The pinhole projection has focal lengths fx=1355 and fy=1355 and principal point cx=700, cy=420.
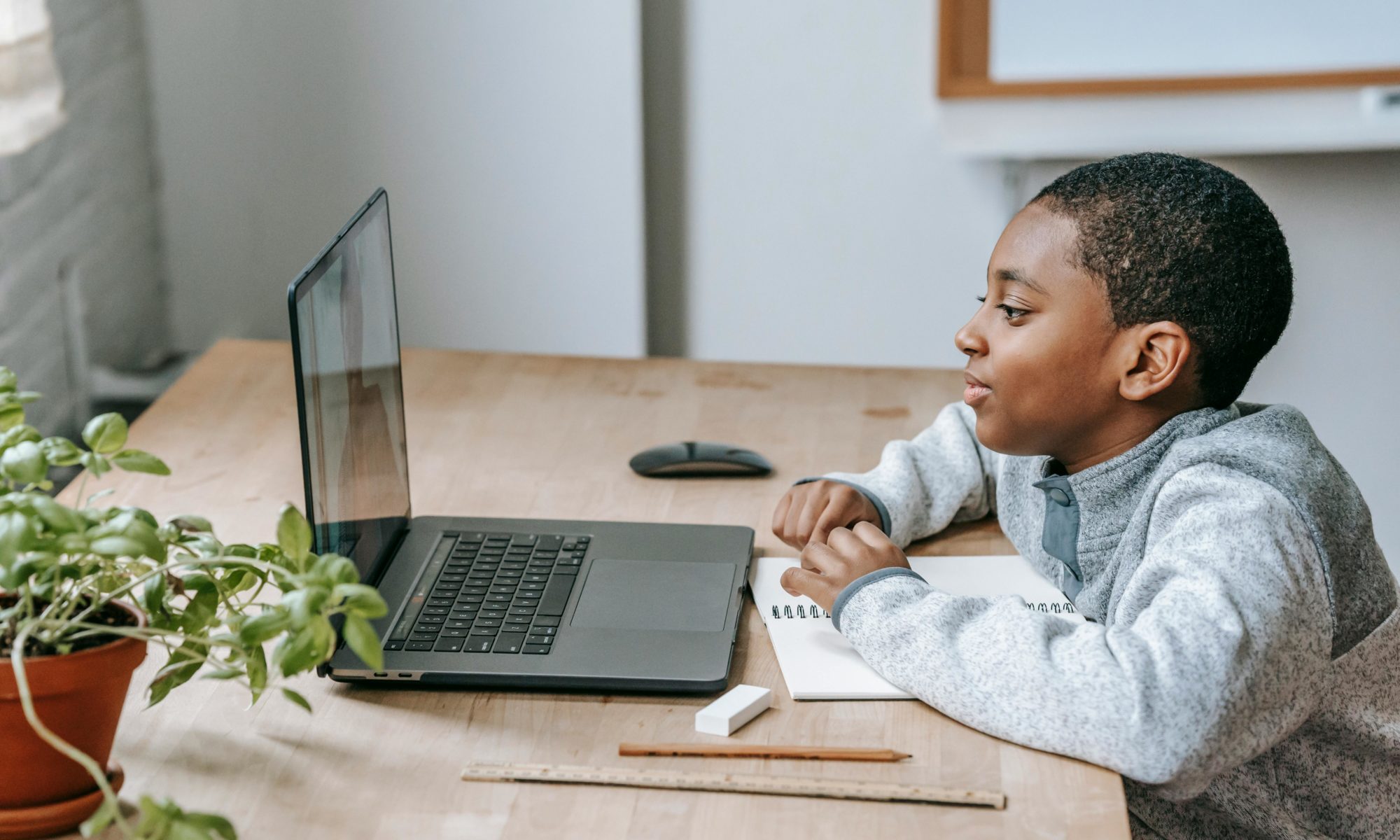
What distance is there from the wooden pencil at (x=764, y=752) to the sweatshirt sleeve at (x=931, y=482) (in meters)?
0.34

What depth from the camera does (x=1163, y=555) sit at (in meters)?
0.84

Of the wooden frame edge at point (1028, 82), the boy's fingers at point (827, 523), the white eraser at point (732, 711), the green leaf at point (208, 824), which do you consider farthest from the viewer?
the wooden frame edge at point (1028, 82)

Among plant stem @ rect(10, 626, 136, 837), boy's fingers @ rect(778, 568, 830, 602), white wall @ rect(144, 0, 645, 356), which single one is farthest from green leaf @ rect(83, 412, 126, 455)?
white wall @ rect(144, 0, 645, 356)

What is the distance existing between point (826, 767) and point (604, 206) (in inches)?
59.0

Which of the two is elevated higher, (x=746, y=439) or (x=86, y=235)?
(x=86, y=235)

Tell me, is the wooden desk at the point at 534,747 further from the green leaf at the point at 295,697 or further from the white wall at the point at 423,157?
the white wall at the point at 423,157

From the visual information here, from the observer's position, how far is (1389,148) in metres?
2.02

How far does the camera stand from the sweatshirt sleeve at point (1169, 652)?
0.77 meters

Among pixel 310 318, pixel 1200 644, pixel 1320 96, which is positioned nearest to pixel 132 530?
pixel 310 318

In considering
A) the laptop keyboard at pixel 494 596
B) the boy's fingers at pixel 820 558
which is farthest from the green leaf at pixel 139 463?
the boy's fingers at pixel 820 558

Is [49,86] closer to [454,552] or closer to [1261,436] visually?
[454,552]

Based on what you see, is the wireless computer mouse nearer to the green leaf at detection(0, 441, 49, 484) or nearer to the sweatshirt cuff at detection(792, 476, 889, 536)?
the sweatshirt cuff at detection(792, 476, 889, 536)

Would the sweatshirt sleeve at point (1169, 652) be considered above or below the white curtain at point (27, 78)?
below

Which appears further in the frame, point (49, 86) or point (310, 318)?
point (49, 86)
